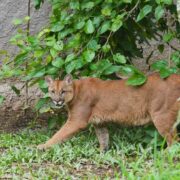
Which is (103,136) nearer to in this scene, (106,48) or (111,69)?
(111,69)

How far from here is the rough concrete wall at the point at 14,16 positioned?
31.3 feet

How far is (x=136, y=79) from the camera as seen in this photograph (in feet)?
25.6

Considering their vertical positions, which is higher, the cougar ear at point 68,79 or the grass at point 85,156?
the cougar ear at point 68,79

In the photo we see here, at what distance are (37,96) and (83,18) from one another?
204cm

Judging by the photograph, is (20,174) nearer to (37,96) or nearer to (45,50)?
(45,50)

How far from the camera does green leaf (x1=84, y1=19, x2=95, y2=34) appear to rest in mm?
7691

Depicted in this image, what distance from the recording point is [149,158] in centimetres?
738

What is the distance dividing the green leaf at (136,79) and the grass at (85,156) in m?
0.72

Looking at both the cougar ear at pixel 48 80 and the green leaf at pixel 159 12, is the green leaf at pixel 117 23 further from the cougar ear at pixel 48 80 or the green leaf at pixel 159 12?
the cougar ear at pixel 48 80

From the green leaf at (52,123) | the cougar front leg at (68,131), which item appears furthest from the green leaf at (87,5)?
the green leaf at (52,123)

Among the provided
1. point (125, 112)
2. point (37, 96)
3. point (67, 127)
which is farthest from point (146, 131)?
point (37, 96)

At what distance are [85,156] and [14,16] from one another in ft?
9.48

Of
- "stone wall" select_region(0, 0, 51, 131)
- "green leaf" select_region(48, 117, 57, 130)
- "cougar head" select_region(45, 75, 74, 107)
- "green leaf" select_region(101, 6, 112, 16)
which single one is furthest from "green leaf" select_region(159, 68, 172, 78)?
"stone wall" select_region(0, 0, 51, 131)

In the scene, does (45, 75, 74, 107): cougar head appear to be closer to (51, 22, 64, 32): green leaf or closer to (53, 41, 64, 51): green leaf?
(53, 41, 64, 51): green leaf
